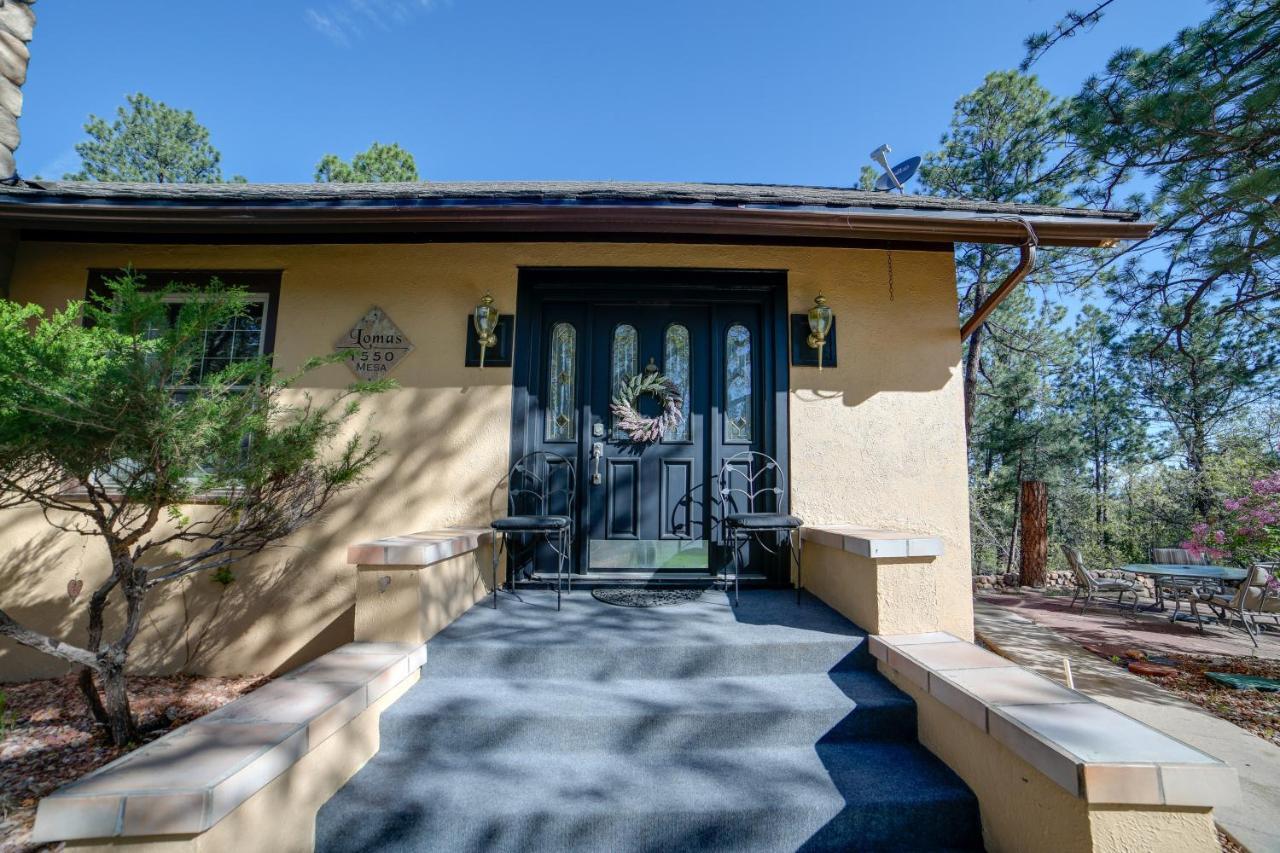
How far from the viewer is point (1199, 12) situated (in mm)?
3973

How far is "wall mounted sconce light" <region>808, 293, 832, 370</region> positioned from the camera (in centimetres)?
381

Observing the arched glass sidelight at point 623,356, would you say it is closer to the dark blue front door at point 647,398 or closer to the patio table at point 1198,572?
the dark blue front door at point 647,398

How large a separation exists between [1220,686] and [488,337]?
276 inches

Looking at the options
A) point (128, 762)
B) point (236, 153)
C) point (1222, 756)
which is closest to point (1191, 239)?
point (1222, 756)

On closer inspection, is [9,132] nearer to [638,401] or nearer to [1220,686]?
[638,401]

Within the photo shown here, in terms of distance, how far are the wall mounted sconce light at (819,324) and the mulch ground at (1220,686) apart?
12.7 feet

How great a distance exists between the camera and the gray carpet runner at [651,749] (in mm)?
1770

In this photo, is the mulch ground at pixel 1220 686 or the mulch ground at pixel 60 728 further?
the mulch ground at pixel 1220 686

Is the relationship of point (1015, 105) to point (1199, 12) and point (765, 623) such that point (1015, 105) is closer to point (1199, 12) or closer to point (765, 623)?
point (1199, 12)

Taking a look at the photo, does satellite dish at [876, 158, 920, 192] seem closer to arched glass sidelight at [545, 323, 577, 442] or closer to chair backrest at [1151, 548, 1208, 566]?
arched glass sidelight at [545, 323, 577, 442]

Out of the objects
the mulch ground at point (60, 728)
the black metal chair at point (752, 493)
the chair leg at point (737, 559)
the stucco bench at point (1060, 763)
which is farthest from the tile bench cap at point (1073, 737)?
the mulch ground at point (60, 728)

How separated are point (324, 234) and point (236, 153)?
22169 mm

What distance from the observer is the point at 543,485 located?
12.9ft

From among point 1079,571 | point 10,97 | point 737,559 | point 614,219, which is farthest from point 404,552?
point 1079,571
